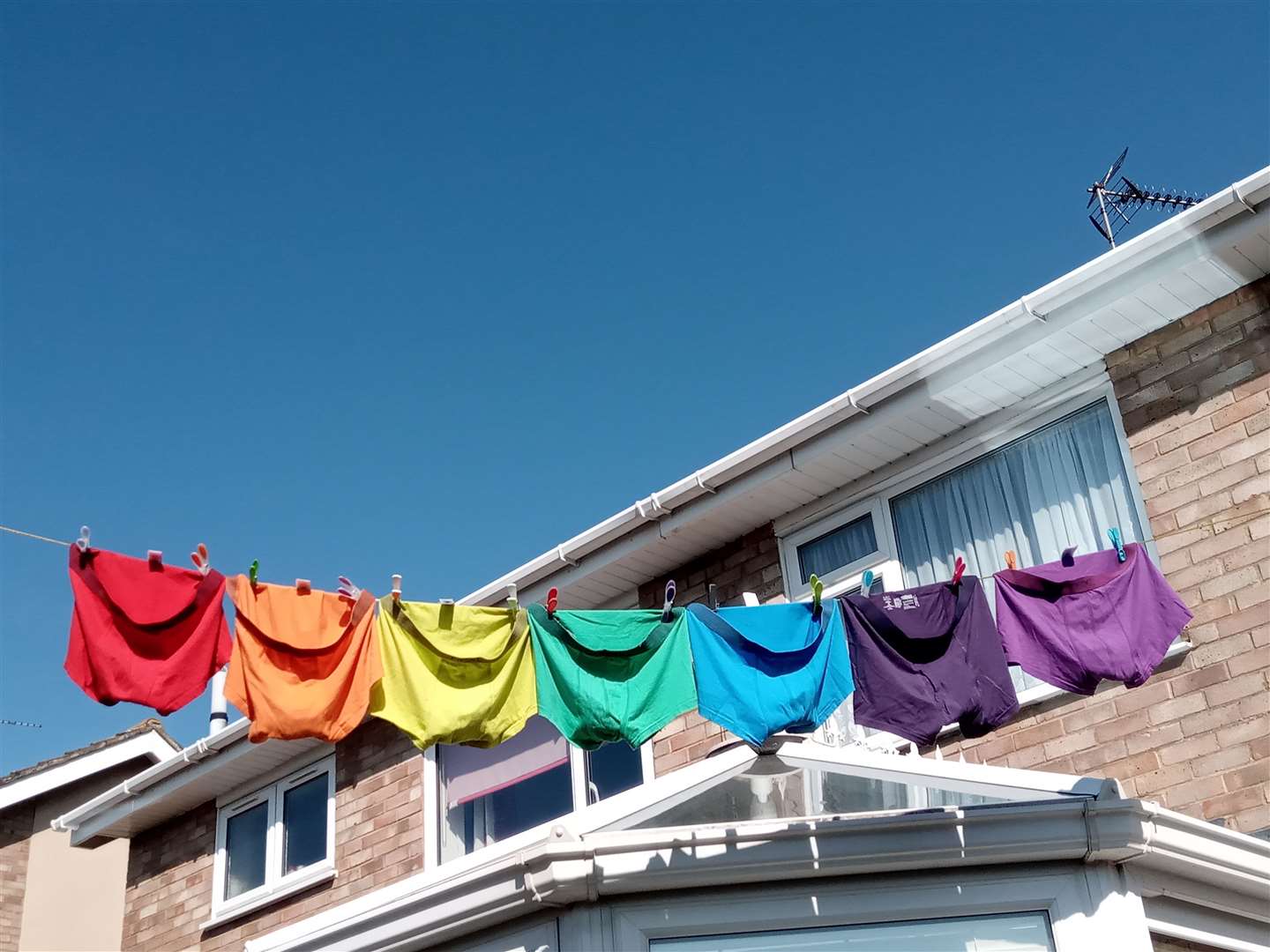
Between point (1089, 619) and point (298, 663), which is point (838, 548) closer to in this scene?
point (1089, 619)

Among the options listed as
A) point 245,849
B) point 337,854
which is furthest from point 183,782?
point 337,854

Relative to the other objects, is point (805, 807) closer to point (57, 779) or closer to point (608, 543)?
point (608, 543)

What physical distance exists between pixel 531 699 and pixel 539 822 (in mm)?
3585

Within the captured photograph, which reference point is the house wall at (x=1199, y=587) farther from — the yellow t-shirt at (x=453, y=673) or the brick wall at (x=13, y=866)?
the brick wall at (x=13, y=866)

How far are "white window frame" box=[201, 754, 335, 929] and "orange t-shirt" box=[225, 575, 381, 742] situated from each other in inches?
220

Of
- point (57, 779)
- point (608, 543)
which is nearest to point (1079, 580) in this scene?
point (608, 543)

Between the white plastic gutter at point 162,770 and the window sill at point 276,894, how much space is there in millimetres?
1353

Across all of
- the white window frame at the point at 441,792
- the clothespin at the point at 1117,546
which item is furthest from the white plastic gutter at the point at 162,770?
the clothespin at the point at 1117,546

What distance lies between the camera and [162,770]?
12734mm

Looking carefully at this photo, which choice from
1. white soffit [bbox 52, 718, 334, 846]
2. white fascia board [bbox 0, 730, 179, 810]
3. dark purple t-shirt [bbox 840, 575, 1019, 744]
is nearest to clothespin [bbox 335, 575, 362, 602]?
dark purple t-shirt [bbox 840, 575, 1019, 744]

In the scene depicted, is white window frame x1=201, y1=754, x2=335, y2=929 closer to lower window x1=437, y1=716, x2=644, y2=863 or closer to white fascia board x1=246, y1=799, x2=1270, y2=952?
lower window x1=437, y1=716, x2=644, y2=863

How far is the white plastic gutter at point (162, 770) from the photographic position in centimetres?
1199

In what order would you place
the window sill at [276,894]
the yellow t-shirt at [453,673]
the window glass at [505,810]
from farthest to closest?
the window sill at [276,894] < the window glass at [505,810] < the yellow t-shirt at [453,673]

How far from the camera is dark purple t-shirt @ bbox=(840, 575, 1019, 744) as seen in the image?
6426 millimetres
